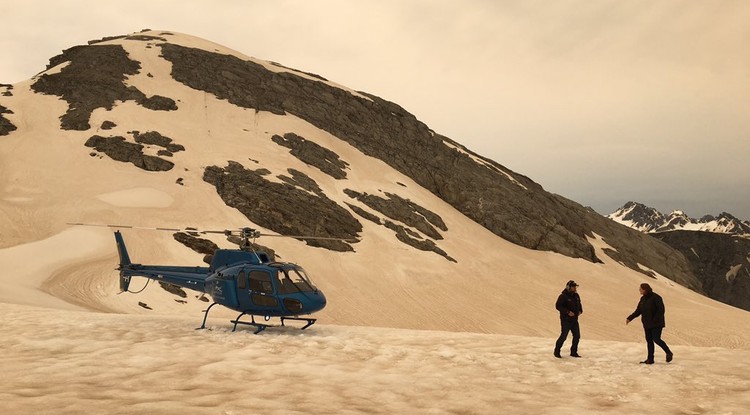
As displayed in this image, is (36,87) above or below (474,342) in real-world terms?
above

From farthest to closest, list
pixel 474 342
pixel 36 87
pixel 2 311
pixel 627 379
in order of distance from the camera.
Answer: pixel 36 87 → pixel 2 311 → pixel 474 342 → pixel 627 379

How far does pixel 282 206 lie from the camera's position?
1502 inches

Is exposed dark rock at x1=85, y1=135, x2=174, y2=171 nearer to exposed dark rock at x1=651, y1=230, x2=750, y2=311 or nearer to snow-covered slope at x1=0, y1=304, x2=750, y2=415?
snow-covered slope at x1=0, y1=304, x2=750, y2=415

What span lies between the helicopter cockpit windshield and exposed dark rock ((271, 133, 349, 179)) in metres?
34.9

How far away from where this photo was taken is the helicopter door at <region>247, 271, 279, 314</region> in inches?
528

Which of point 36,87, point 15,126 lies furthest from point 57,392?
point 36,87

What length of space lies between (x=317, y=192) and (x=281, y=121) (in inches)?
661

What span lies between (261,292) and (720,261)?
113127mm

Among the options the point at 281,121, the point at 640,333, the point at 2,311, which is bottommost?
the point at 640,333

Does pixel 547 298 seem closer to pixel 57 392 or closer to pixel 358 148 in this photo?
pixel 358 148

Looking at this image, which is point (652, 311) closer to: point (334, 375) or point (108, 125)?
point (334, 375)

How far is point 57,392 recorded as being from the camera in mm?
6535

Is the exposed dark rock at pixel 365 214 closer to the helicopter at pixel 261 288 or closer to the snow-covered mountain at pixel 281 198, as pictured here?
the snow-covered mountain at pixel 281 198

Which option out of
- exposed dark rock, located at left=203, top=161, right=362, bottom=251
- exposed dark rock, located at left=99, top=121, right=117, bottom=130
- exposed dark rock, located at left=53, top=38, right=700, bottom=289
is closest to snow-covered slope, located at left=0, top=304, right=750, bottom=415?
exposed dark rock, located at left=203, top=161, right=362, bottom=251
